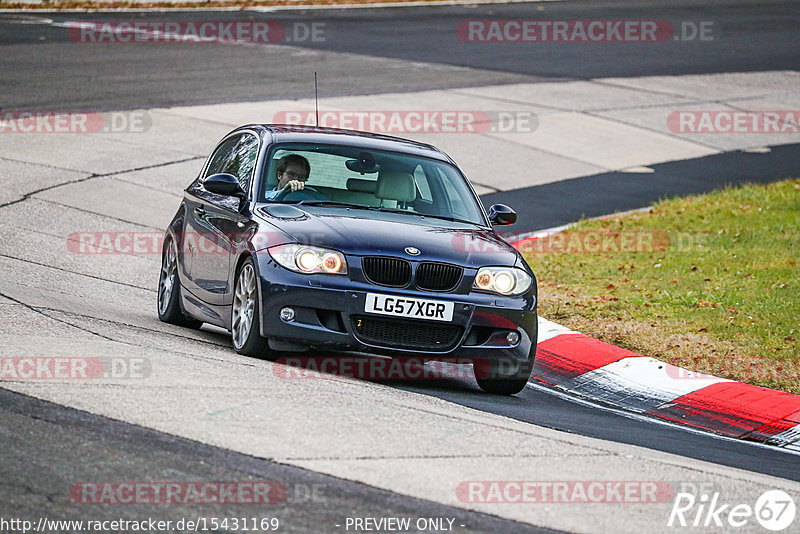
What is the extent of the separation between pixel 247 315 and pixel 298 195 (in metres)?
1.06

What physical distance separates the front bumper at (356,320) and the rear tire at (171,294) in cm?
202

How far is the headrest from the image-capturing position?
9.09m

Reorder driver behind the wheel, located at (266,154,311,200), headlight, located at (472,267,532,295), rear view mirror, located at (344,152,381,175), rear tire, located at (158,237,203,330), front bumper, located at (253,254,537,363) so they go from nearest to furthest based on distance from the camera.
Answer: front bumper, located at (253,254,537,363)
headlight, located at (472,267,532,295)
driver behind the wheel, located at (266,154,311,200)
rear view mirror, located at (344,152,381,175)
rear tire, located at (158,237,203,330)

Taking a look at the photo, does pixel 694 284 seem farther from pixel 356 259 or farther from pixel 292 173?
pixel 356 259

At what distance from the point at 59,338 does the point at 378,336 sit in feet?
6.36

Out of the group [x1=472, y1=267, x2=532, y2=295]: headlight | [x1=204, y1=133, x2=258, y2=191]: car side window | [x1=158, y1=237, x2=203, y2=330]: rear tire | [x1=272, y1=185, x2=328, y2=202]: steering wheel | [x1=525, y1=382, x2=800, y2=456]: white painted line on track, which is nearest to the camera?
[x1=525, y1=382, x2=800, y2=456]: white painted line on track

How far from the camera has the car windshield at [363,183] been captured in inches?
353

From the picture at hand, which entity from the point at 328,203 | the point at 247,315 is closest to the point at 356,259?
the point at 247,315

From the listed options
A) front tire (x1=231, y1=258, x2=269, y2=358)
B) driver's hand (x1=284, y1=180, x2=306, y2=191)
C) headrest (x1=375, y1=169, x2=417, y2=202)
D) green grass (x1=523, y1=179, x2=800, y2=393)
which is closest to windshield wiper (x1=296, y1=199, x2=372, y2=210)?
driver's hand (x1=284, y1=180, x2=306, y2=191)

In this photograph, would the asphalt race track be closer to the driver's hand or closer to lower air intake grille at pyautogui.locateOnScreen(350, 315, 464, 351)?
lower air intake grille at pyautogui.locateOnScreen(350, 315, 464, 351)

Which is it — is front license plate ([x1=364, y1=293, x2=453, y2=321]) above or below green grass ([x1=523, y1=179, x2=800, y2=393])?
above

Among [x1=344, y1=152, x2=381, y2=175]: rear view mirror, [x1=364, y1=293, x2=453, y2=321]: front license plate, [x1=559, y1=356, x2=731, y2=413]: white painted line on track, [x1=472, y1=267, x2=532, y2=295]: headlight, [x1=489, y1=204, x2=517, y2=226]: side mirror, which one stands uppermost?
[x1=344, y1=152, x2=381, y2=175]: rear view mirror

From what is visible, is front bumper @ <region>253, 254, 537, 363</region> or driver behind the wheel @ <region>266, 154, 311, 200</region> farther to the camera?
driver behind the wheel @ <region>266, 154, 311, 200</region>

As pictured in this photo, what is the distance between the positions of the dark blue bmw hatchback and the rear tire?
0.10m
